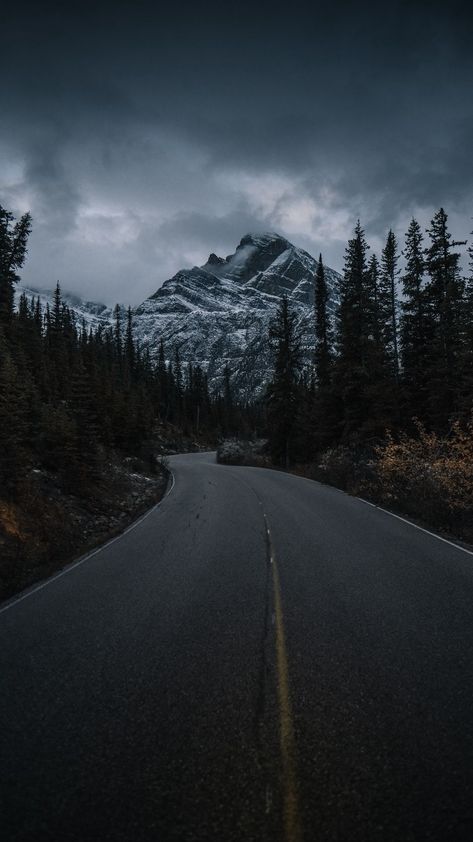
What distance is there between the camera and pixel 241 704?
3256mm

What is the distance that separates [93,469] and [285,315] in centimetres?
2491

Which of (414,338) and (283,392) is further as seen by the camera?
(283,392)

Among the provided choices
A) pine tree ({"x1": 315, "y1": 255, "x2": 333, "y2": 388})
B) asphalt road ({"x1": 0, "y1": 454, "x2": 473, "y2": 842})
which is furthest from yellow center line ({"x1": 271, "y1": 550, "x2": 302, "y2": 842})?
pine tree ({"x1": 315, "y1": 255, "x2": 333, "y2": 388})

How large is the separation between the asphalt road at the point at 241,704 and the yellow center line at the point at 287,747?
0.04 feet

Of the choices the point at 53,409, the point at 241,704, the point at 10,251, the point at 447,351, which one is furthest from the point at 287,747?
the point at 10,251

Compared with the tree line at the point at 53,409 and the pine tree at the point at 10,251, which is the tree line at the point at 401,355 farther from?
the pine tree at the point at 10,251

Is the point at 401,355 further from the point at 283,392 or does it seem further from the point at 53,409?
the point at 53,409

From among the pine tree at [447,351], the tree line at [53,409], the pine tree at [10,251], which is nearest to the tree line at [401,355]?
the pine tree at [447,351]

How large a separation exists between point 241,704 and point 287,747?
613mm

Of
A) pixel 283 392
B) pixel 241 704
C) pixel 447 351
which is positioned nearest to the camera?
pixel 241 704

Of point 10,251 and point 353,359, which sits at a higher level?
point 10,251

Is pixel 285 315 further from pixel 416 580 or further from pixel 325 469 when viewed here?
pixel 416 580

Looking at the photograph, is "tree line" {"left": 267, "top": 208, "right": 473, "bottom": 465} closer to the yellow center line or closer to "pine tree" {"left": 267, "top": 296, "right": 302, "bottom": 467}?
"pine tree" {"left": 267, "top": 296, "right": 302, "bottom": 467}

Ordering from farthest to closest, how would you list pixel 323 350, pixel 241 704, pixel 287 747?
1. pixel 323 350
2. pixel 241 704
3. pixel 287 747
